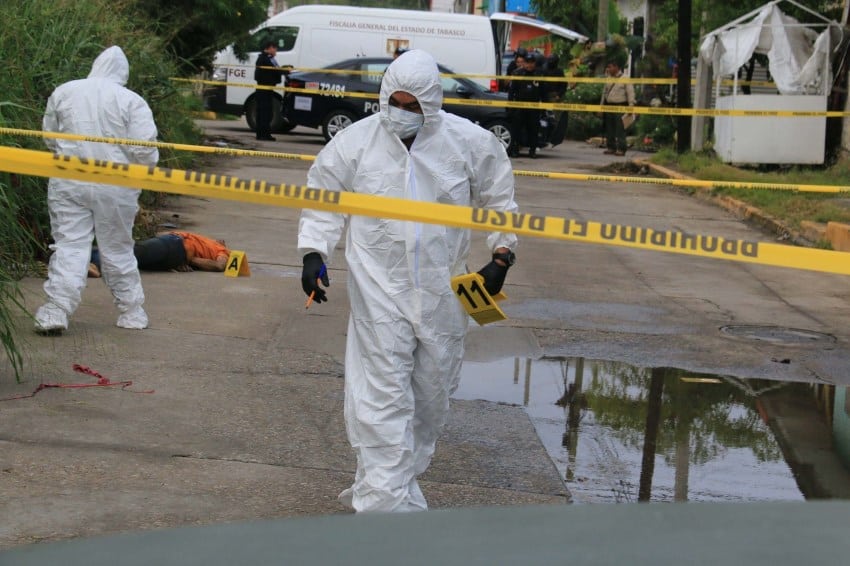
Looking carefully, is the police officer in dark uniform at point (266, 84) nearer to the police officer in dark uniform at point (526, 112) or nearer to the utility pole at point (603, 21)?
the police officer in dark uniform at point (526, 112)

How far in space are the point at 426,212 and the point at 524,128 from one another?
19249 millimetres

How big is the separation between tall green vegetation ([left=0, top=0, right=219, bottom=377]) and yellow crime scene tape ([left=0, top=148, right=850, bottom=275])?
1.93 metres

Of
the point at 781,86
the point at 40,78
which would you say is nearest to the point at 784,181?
the point at 781,86

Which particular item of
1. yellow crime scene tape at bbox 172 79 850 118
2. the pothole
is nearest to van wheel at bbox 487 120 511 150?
yellow crime scene tape at bbox 172 79 850 118

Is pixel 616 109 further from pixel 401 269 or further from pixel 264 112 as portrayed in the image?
pixel 401 269

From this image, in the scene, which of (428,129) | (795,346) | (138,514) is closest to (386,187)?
(428,129)

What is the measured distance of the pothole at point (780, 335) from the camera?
29.6ft

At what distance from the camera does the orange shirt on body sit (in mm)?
10703

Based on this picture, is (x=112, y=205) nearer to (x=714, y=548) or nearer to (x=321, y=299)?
(x=321, y=299)

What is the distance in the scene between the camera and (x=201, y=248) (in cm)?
1080

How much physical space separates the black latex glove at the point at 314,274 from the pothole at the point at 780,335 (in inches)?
189

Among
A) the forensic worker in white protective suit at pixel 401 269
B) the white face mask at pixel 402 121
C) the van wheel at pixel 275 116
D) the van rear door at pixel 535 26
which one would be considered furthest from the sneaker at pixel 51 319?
the van rear door at pixel 535 26

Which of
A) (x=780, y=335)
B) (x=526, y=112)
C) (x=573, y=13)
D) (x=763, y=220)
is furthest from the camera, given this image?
(x=573, y=13)

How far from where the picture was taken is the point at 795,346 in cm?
887
